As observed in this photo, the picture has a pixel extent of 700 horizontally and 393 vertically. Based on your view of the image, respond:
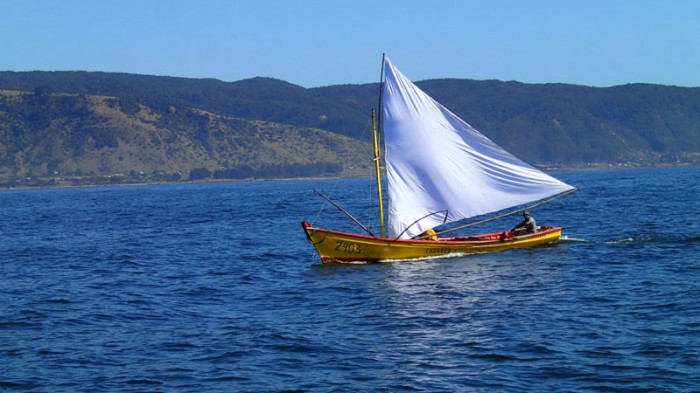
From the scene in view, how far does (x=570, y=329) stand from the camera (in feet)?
79.7

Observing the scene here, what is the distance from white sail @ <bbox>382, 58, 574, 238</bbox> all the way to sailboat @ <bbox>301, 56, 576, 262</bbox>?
40 mm

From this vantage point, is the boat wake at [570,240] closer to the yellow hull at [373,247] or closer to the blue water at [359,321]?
the blue water at [359,321]

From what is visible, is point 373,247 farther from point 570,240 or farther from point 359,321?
point 359,321

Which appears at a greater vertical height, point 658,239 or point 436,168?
point 436,168

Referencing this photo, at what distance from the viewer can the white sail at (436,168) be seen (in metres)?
38.7

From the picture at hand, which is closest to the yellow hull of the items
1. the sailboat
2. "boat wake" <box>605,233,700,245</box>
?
the sailboat

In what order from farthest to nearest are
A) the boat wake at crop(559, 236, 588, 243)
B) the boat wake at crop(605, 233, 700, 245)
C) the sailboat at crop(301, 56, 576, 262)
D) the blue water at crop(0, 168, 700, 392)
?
the boat wake at crop(559, 236, 588, 243)
the boat wake at crop(605, 233, 700, 245)
the sailboat at crop(301, 56, 576, 262)
the blue water at crop(0, 168, 700, 392)

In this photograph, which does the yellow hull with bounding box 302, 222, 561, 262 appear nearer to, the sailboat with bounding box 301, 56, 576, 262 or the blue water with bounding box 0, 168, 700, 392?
the sailboat with bounding box 301, 56, 576, 262

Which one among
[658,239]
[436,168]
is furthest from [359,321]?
[658,239]

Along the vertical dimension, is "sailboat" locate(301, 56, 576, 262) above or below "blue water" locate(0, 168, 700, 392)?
above

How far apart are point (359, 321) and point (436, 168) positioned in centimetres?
1378

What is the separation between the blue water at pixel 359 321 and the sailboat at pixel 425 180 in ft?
3.58

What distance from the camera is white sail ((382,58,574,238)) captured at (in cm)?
3866

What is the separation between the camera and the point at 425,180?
39156 mm
